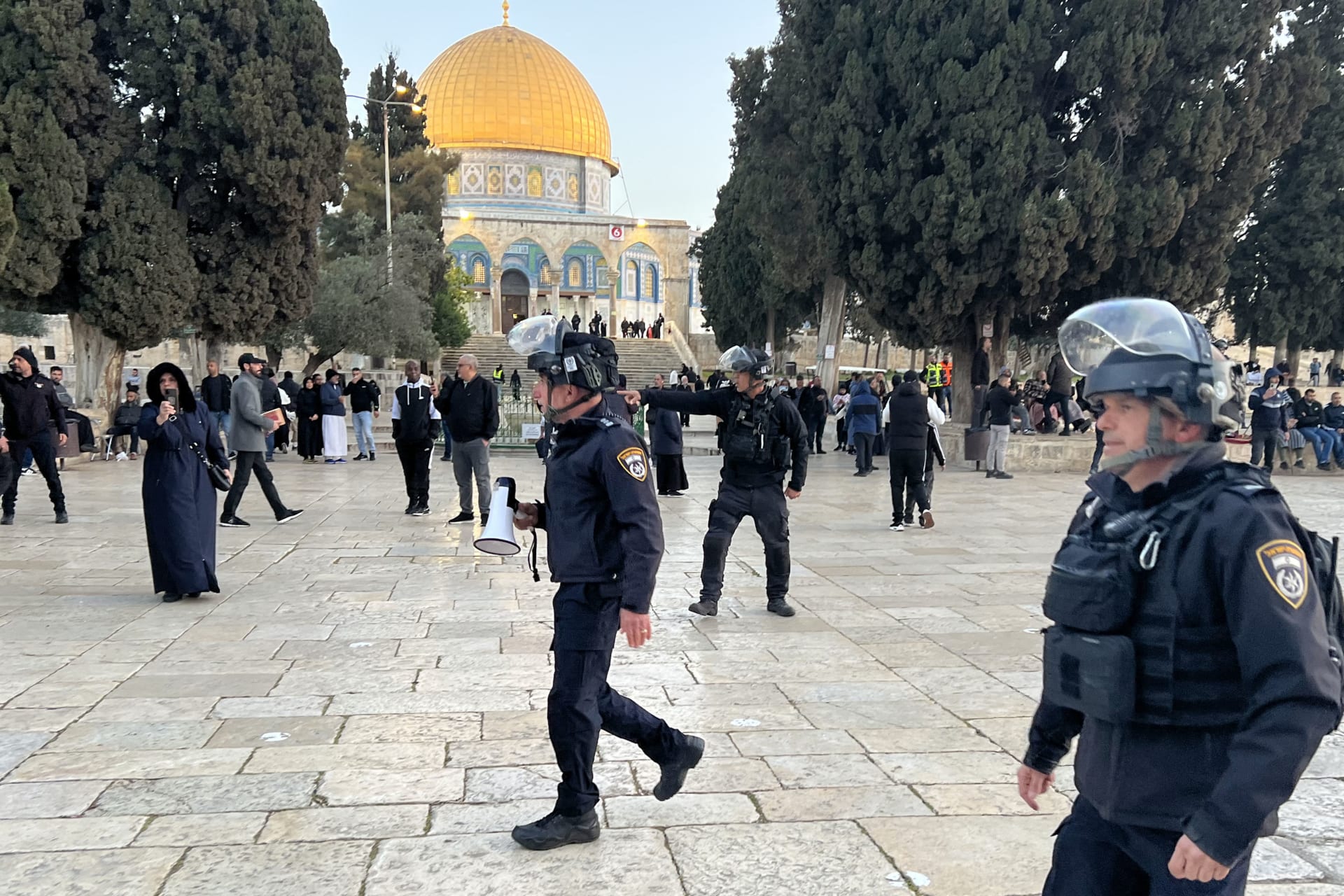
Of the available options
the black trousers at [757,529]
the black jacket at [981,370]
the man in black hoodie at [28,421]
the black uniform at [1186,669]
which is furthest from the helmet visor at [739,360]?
the black jacket at [981,370]

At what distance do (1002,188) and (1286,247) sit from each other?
1496 cm

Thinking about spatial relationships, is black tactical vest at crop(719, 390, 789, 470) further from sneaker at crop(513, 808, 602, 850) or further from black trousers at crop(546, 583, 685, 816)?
sneaker at crop(513, 808, 602, 850)

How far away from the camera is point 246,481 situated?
1023 centimetres

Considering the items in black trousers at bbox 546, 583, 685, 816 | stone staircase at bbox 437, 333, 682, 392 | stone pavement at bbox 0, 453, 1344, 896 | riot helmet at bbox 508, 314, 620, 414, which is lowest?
stone pavement at bbox 0, 453, 1344, 896

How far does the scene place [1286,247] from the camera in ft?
89.6

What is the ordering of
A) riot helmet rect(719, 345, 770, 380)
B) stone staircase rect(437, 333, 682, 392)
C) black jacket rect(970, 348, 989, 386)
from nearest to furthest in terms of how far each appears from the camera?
riot helmet rect(719, 345, 770, 380) → black jacket rect(970, 348, 989, 386) → stone staircase rect(437, 333, 682, 392)

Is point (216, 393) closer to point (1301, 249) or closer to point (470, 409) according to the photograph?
point (470, 409)

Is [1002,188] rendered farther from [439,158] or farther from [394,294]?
[439,158]

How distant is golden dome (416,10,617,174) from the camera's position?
61844mm

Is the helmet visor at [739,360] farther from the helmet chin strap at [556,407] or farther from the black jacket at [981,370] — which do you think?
the black jacket at [981,370]

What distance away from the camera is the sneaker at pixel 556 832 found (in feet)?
10.4

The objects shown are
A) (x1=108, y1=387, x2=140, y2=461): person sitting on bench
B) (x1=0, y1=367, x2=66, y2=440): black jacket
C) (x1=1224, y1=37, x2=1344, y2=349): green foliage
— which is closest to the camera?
(x1=0, y1=367, x2=66, y2=440): black jacket

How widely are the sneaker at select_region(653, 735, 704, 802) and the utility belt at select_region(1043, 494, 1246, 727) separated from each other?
5.85 feet

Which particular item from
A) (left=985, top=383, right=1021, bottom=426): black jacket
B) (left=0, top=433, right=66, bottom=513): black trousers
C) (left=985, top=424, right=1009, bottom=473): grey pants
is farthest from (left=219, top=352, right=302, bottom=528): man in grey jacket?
(left=985, top=424, right=1009, bottom=473): grey pants
